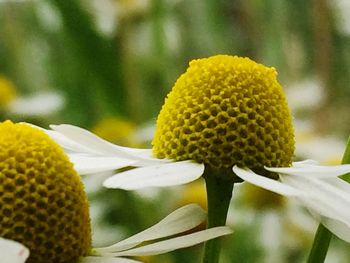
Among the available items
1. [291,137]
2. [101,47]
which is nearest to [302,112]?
[101,47]

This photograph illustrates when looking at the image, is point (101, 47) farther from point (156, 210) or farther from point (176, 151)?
point (176, 151)

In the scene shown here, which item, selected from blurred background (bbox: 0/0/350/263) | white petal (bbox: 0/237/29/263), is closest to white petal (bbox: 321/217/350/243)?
white petal (bbox: 0/237/29/263)

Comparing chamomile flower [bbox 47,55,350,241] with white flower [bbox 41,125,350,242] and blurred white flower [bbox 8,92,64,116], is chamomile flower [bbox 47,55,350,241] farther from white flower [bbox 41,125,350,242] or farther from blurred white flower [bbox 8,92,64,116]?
blurred white flower [bbox 8,92,64,116]

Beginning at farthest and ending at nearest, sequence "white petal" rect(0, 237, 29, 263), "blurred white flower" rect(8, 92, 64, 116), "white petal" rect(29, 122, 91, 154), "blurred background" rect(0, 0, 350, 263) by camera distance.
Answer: "blurred white flower" rect(8, 92, 64, 116)
"blurred background" rect(0, 0, 350, 263)
"white petal" rect(29, 122, 91, 154)
"white petal" rect(0, 237, 29, 263)

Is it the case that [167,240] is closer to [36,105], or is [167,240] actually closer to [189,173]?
[189,173]

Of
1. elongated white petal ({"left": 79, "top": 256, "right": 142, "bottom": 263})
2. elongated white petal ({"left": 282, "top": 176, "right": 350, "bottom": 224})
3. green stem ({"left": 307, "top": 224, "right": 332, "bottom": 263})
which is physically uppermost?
elongated white petal ({"left": 282, "top": 176, "right": 350, "bottom": 224})

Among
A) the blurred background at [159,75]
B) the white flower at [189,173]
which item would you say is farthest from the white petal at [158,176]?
the blurred background at [159,75]

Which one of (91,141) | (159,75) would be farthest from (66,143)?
(159,75)

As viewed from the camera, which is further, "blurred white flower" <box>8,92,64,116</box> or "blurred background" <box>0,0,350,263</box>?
"blurred white flower" <box>8,92,64,116</box>
